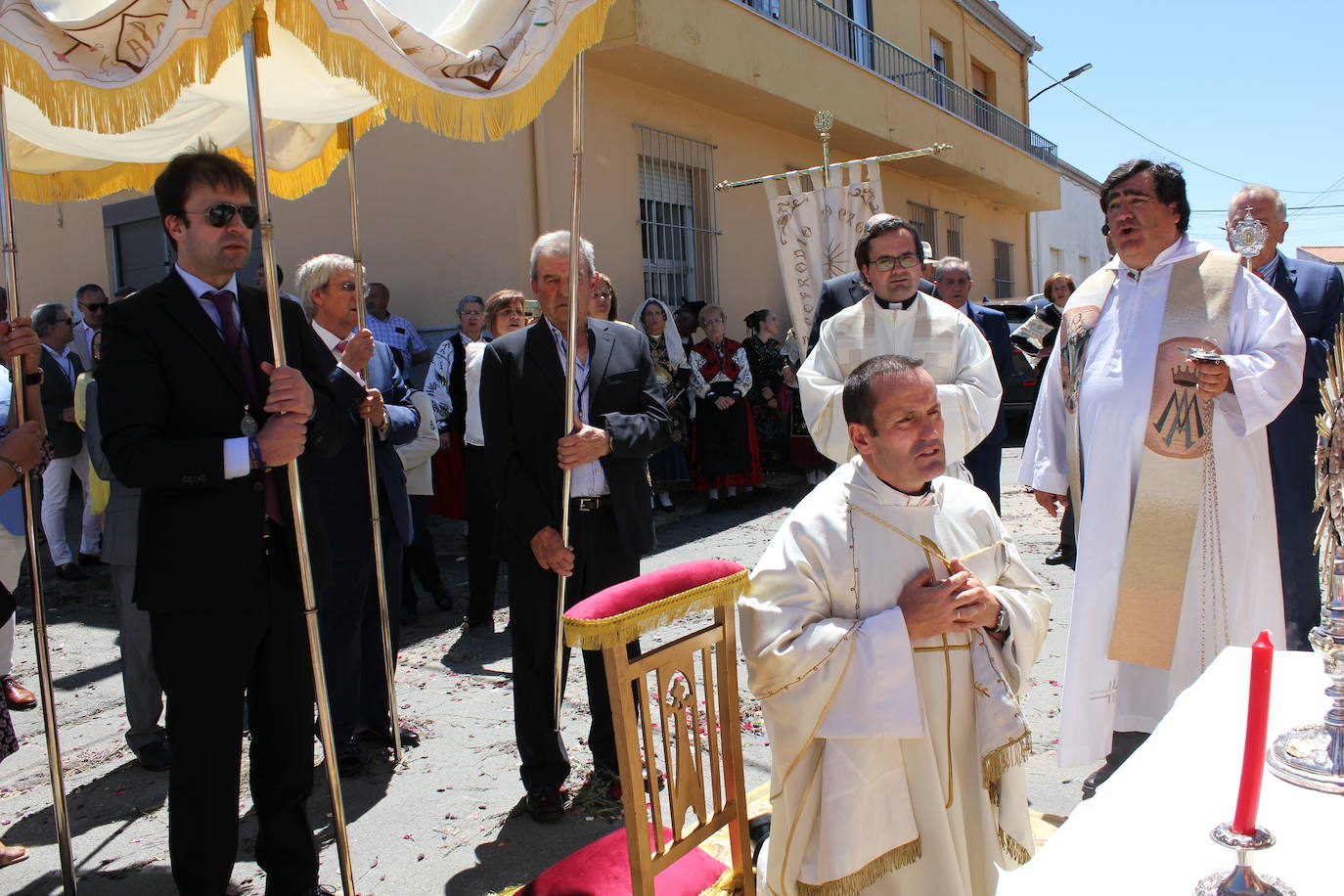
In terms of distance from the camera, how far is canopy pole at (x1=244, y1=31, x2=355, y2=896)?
2.71 metres

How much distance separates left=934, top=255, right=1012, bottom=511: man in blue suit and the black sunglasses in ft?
14.9

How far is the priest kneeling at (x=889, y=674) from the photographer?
7.77ft

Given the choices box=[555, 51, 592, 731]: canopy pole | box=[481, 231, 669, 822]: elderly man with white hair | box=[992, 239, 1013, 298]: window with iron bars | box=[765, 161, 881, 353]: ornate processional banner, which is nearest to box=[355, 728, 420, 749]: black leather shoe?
box=[481, 231, 669, 822]: elderly man with white hair

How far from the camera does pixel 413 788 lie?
13.0 feet

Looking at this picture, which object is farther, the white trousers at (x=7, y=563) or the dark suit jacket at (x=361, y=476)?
the dark suit jacket at (x=361, y=476)

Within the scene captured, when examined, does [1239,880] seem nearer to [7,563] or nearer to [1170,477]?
[1170,477]

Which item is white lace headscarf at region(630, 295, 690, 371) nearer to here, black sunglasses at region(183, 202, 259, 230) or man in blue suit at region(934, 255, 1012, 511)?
man in blue suit at region(934, 255, 1012, 511)

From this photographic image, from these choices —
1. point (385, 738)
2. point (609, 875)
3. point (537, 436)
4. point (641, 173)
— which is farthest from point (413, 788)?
point (641, 173)

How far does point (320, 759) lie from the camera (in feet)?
14.1

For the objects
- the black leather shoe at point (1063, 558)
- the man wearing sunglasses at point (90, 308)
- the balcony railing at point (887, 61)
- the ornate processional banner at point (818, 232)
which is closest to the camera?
the black leather shoe at point (1063, 558)

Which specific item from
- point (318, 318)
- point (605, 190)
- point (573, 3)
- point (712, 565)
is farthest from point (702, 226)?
point (712, 565)

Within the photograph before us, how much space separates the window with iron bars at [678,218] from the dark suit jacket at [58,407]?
18.1ft

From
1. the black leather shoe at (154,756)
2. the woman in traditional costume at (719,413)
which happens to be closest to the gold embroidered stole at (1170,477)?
the black leather shoe at (154,756)

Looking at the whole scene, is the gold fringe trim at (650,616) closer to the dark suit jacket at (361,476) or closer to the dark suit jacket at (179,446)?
the dark suit jacket at (179,446)
